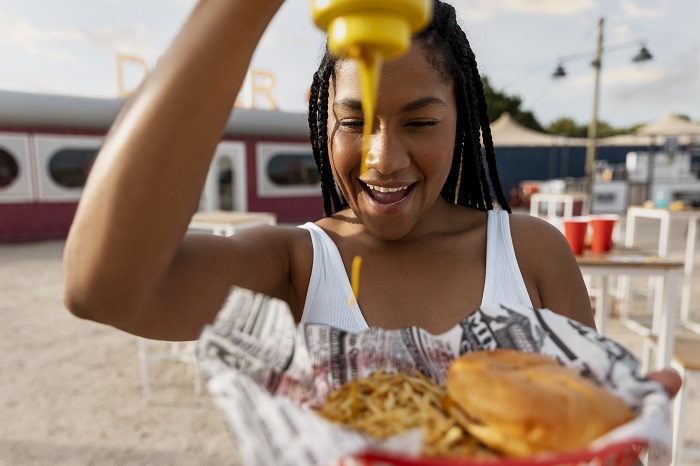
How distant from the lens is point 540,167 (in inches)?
1026

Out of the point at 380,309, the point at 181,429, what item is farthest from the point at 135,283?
the point at 181,429

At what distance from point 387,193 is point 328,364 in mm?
560

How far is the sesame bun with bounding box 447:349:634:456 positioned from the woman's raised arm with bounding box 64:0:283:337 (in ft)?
1.88

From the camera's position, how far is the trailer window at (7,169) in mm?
12016

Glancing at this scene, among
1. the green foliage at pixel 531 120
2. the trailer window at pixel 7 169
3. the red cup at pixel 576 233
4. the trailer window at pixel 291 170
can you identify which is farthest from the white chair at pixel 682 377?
the green foliage at pixel 531 120

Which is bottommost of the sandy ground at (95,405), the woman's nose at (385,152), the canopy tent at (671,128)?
the sandy ground at (95,405)

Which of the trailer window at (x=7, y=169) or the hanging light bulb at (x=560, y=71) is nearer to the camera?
the trailer window at (x=7, y=169)

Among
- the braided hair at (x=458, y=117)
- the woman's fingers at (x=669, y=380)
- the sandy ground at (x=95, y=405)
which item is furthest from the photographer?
the sandy ground at (x=95, y=405)

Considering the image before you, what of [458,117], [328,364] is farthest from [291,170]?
[328,364]

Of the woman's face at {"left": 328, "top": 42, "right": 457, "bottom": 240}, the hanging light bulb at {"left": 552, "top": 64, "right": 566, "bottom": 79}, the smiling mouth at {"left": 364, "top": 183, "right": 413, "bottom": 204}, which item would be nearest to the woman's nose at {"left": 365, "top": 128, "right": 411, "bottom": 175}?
the woman's face at {"left": 328, "top": 42, "right": 457, "bottom": 240}

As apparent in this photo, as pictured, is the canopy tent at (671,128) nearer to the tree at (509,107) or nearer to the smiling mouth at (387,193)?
the smiling mouth at (387,193)

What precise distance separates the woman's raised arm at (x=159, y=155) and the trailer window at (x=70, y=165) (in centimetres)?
1329

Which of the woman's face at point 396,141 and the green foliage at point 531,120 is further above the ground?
the green foliage at point 531,120

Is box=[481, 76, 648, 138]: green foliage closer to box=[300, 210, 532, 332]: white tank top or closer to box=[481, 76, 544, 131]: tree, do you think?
box=[481, 76, 544, 131]: tree
